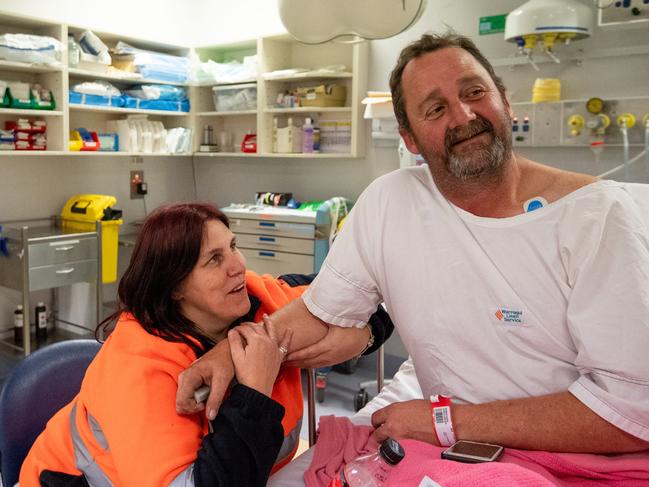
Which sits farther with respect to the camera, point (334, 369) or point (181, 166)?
point (181, 166)

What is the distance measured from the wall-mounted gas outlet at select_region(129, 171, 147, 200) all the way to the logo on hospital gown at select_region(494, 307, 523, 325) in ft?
14.0

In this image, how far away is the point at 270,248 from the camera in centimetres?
423

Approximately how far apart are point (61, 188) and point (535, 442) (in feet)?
13.8

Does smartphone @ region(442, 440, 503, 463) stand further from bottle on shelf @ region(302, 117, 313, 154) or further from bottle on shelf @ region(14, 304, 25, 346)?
bottle on shelf @ region(14, 304, 25, 346)

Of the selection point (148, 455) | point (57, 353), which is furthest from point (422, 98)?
point (57, 353)

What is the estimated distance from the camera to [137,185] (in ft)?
16.7

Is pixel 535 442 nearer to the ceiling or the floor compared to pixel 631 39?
nearer to the floor

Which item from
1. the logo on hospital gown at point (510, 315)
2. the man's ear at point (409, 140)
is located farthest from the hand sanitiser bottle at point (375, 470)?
the man's ear at point (409, 140)

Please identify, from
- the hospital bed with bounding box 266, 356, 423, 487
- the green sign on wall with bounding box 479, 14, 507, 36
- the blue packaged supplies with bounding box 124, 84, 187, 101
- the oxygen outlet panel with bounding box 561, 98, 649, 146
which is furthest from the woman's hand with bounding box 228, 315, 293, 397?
the blue packaged supplies with bounding box 124, 84, 187, 101

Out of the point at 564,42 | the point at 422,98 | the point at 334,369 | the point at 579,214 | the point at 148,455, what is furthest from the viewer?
the point at 334,369

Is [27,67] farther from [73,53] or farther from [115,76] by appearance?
[115,76]

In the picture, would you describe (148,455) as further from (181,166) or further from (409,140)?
(181,166)

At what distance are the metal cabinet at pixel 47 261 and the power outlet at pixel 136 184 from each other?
944mm

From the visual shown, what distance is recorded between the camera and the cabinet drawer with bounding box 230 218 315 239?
403cm
